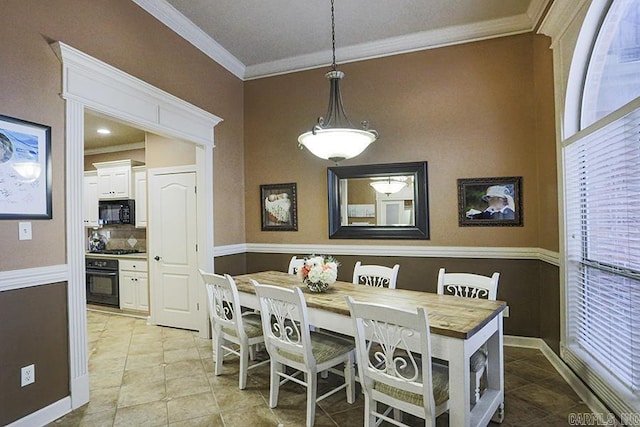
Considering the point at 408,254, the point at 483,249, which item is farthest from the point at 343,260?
the point at 483,249

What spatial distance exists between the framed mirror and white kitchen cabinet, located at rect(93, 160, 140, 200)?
355 centimetres

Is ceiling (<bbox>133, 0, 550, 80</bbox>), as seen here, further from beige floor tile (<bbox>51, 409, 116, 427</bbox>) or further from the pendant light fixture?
beige floor tile (<bbox>51, 409, 116, 427</bbox>)

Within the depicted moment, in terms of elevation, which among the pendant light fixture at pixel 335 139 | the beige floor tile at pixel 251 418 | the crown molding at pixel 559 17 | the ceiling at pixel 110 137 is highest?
the crown molding at pixel 559 17

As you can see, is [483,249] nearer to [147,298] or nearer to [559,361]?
[559,361]

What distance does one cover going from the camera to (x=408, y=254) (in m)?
4.04

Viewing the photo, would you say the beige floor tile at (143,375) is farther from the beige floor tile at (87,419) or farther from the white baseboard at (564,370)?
the white baseboard at (564,370)

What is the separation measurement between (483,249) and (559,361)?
47.2 inches

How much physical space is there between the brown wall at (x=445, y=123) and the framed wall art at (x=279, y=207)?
88mm

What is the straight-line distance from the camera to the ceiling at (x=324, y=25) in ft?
11.1

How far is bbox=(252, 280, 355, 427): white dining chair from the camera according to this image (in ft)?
7.39

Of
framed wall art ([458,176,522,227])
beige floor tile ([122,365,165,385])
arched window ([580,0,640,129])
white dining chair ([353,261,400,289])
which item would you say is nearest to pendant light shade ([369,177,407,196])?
framed wall art ([458,176,522,227])

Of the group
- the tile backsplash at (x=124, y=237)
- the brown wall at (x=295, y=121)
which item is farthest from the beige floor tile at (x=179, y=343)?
the tile backsplash at (x=124, y=237)

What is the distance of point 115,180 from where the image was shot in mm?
5855

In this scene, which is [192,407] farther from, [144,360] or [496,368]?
[496,368]
